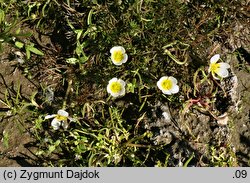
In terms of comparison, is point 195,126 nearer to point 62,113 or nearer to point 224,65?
point 224,65

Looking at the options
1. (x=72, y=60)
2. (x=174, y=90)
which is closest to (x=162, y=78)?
(x=174, y=90)

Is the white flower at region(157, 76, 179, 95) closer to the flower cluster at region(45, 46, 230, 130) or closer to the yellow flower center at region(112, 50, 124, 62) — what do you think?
the flower cluster at region(45, 46, 230, 130)

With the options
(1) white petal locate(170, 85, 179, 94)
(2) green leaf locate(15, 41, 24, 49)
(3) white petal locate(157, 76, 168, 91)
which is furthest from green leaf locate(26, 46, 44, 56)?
(1) white petal locate(170, 85, 179, 94)

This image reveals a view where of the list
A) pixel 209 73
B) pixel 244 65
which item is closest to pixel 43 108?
pixel 209 73

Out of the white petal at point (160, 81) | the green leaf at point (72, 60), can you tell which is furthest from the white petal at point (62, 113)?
the white petal at point (160, 81)

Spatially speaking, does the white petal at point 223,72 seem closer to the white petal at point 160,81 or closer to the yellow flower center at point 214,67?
the yellow flower center at point 214,67

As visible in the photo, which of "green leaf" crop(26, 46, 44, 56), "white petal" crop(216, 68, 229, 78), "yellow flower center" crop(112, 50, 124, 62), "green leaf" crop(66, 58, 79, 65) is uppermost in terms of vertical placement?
"green leaf" crop(26, 46, 44, 56)
